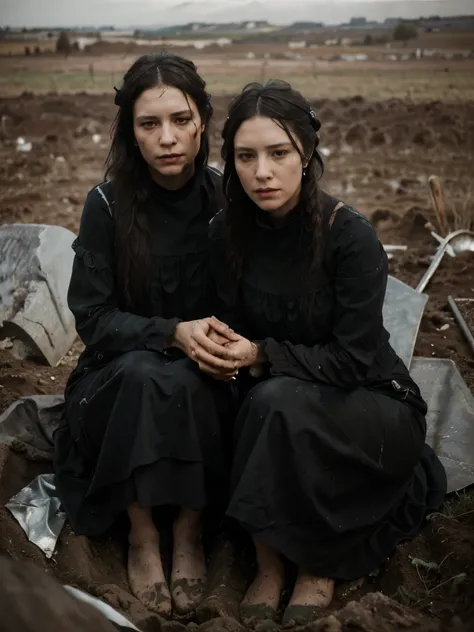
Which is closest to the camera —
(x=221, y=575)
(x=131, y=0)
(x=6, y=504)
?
(x=221, y=575)

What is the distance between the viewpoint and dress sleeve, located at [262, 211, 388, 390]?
93.0 inches

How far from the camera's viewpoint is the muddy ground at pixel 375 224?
2289mm

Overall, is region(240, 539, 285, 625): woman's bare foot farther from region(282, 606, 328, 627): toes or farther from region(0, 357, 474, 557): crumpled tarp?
region(0, 357, 474, 557): crumpled tarp

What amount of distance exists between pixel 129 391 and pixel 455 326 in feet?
8.09

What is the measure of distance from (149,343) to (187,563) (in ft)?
2.39

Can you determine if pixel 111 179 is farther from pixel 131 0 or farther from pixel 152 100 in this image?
pixel 131 0

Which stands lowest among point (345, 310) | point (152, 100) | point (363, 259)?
point (345, 310)

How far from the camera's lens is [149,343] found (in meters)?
2.52

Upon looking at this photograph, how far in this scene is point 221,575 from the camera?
2467mm

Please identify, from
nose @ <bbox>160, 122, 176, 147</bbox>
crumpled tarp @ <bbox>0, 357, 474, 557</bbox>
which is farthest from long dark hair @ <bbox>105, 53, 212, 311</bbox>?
crumpled tarp @ <bbox>0, 357, 474, 557</bbox>

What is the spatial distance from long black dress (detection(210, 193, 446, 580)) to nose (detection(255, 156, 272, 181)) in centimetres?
21

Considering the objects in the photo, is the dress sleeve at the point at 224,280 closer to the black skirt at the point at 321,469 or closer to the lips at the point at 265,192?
the lips at the point at 265,192

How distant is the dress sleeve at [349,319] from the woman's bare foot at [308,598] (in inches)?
24.3

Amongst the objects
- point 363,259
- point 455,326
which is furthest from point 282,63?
point 363,259
